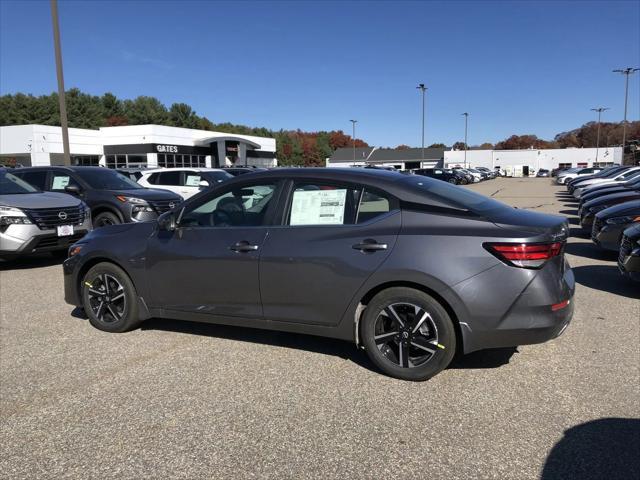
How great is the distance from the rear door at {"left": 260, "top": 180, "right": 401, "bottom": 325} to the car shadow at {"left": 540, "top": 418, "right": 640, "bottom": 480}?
1688 mm

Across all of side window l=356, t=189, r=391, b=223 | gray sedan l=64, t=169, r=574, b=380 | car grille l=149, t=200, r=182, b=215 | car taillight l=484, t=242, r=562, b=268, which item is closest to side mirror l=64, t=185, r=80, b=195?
car grille l=149, t=200, r=182, b=215

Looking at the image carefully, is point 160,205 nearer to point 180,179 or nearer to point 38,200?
point 38,200

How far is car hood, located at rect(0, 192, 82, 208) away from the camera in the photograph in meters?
8.49

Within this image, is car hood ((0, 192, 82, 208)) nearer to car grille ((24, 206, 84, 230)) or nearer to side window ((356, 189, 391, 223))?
Result: car grille ((24, 206, 84, 230))

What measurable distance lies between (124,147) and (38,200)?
45620 millimetres

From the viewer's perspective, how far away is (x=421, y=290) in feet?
12.5

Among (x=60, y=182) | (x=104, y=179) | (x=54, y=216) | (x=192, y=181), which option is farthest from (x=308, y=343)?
(x=192, y=181)

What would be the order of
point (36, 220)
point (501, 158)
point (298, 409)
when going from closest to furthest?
1. point (298, 409)
2. point (36, 220)
3. point (501, 158)

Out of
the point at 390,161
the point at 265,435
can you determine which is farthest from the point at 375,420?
the point at 390,161

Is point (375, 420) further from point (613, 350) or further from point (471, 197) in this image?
point (613, 350)

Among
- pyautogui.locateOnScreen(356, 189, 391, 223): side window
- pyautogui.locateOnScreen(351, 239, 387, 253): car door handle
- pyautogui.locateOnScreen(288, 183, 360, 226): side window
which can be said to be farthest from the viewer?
pyautogui.locateOnScreen(288, 183, 360, 226): side window

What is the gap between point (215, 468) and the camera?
286 centimetres

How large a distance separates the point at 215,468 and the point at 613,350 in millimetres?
3657

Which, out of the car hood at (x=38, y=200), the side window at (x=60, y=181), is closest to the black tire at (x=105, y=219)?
the side window at (x=60, y=181)
